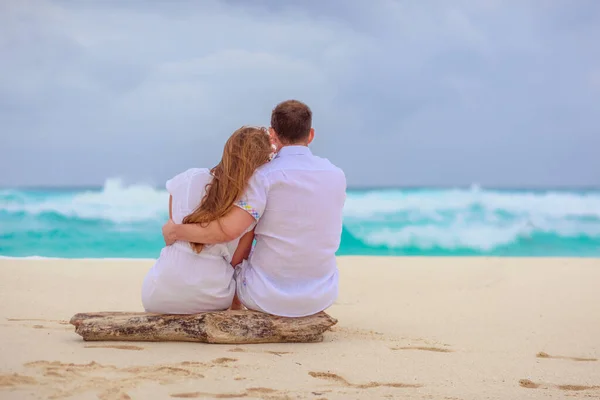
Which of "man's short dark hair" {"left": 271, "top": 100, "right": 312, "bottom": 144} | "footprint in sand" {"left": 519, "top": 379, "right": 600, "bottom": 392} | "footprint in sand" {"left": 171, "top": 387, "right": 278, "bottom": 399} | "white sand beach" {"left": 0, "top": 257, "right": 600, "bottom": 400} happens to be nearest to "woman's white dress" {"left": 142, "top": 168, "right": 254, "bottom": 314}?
"white sand beach" {"left": 0, "top": 257, "right": 600, "bottom": 400}

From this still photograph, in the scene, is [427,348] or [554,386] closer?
[554,386]

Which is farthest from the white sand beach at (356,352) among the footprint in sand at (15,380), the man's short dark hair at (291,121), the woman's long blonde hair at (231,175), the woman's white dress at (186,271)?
the man's short dark hair at (291,121)

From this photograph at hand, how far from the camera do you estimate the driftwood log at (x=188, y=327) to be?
3779 mm

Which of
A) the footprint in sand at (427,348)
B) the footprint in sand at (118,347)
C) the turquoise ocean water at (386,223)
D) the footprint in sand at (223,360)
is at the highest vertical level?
the turquoise ocean water at (386,223)

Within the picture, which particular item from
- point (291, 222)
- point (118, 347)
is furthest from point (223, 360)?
point (291, 222)

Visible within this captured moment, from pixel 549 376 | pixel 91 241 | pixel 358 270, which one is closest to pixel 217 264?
pixel 549 376

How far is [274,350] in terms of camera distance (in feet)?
12.2

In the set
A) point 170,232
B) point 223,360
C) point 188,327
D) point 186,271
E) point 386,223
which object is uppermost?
point 386,223

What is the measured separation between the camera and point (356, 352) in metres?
3.76

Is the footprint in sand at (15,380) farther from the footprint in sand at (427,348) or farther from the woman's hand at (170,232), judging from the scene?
the footprint in sand at (427,348)

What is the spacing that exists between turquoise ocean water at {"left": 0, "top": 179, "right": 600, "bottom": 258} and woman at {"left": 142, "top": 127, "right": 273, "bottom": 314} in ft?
33.8

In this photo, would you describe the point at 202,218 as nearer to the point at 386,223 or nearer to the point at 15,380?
the point at 15,380

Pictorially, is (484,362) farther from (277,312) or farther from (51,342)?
(51,342)

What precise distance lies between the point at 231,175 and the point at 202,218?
0.29 m
